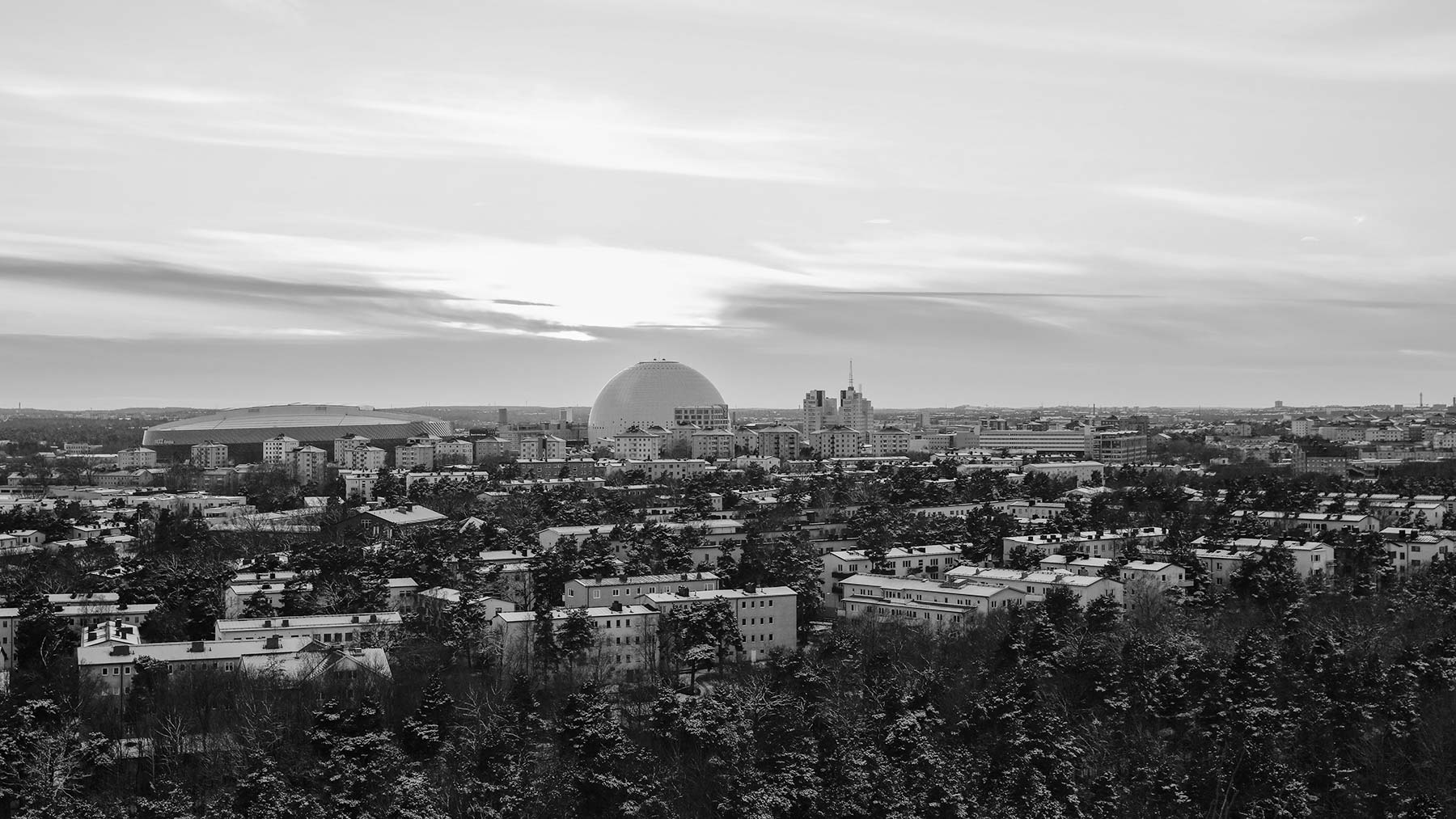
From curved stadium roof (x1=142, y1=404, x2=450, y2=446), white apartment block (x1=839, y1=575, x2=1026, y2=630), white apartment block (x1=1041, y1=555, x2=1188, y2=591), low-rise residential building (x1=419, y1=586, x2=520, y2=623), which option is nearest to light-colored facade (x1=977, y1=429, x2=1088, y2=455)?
curved stadium roof (x1=142, y1=404, x2=450, y2=446)

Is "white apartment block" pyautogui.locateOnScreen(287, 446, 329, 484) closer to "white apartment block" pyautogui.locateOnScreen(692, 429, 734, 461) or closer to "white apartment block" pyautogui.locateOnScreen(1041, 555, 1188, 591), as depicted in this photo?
"white apartment block" pyautogui.locateOnScreen(692, 429, 734, 461)

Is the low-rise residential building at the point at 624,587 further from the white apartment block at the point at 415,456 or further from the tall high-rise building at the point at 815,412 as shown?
the tall high-rise building at the point at 815,412

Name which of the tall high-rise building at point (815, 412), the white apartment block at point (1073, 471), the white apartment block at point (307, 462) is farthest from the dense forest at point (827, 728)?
the tall high-rise building at point (815, 412)

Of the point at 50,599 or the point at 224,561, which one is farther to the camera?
the point at 224,561

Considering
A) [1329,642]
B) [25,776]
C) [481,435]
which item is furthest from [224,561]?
[481,435]

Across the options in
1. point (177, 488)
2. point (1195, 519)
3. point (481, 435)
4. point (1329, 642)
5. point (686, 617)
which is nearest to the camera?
point (1329, 642)

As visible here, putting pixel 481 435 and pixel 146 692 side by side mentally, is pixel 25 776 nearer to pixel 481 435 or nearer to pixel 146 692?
pixel 146 692
